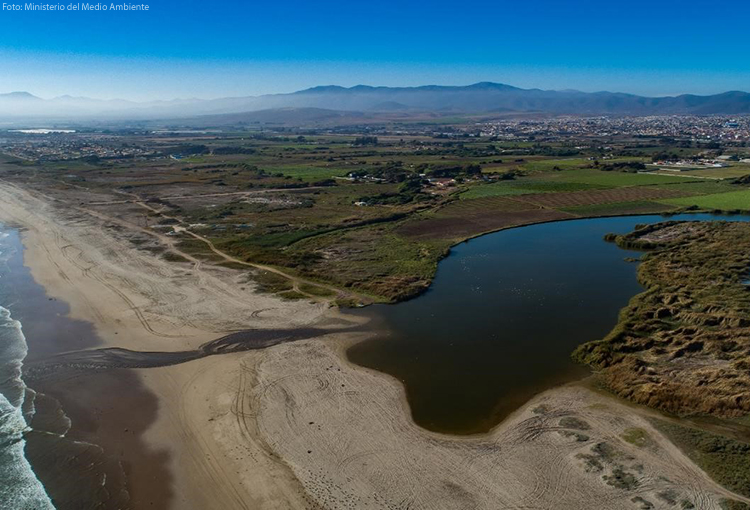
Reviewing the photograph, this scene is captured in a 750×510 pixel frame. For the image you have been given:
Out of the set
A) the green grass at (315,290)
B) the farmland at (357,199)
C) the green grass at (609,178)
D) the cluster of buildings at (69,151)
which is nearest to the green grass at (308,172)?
the farmland at (357,199)

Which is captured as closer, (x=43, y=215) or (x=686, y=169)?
(x=43, y=215)

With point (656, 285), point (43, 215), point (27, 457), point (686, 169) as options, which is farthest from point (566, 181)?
point (27, 457)

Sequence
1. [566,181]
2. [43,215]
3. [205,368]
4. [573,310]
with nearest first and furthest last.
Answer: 1. [205,368]
2. [573,310]
3. [43,215]
4. [566,181]

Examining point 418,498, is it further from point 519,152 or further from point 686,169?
point 519,152

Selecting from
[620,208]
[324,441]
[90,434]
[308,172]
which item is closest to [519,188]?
[620,208]

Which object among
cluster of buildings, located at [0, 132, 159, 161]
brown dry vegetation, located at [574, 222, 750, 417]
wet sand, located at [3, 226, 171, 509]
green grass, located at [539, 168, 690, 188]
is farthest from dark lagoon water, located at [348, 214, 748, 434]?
cluster of buildings, located at [0, 132, 159, 161]

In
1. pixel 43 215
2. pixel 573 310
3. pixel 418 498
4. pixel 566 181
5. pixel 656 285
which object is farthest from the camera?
pixel 566 181

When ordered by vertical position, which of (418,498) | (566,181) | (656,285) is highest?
(566,181)

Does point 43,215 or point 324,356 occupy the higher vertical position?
point 43,215
